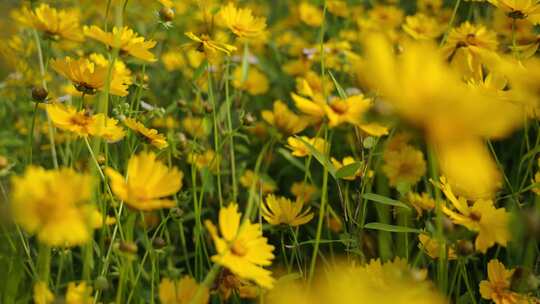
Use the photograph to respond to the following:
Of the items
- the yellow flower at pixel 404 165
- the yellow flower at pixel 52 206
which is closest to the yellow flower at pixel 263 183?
the yellow flower at pixel 404 165

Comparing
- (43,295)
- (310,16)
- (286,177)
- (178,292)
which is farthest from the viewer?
(310,16)

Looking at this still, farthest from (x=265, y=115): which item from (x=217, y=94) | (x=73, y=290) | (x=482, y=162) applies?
(x=482, y=162)

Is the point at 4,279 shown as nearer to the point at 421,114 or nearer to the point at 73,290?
the point at 73,290

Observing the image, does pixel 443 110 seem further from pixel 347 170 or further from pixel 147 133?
pixel 147 133

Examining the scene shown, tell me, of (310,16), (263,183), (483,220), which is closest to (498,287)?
(483,220)

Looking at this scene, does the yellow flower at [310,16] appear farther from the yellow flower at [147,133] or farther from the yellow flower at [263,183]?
the yellow flower at [147,133]

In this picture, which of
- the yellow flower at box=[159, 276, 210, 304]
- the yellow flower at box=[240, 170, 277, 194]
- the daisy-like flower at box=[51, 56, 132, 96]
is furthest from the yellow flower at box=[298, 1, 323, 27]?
the yellow flower at box=[159, 276, 210, 304]
